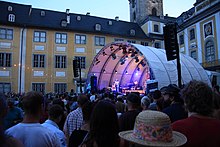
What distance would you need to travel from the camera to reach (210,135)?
1.90m

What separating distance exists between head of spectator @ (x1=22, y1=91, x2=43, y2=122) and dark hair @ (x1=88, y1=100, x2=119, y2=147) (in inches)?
39.7

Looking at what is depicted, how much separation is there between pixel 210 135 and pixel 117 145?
87cm

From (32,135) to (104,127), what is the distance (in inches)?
41.4

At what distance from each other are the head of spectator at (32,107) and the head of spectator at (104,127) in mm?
971

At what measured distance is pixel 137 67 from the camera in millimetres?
23891

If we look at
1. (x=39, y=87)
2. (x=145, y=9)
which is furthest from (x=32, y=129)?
(x=145, y=9)

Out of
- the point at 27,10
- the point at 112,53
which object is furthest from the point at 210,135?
the point at 27,10

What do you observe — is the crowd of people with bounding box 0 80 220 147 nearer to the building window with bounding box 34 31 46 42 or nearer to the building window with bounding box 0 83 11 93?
the building window with bounding box 0 83 11 93

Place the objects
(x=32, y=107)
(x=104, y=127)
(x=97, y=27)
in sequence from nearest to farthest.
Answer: (x=104, y=127), (x=32, y=107), (x=97, y=27)

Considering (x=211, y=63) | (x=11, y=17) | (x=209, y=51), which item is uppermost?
(x=11, y=17)

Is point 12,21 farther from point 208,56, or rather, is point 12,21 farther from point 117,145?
point 117,145

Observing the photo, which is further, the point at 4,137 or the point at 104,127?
the point at 104,127

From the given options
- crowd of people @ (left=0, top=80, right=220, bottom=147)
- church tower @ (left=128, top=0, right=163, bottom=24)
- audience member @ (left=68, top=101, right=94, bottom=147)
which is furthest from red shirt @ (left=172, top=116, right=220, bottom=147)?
church tower @ (left=128, top=0, right=163, bottom=24)

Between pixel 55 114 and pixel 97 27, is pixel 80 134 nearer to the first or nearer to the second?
pixel 55 114
